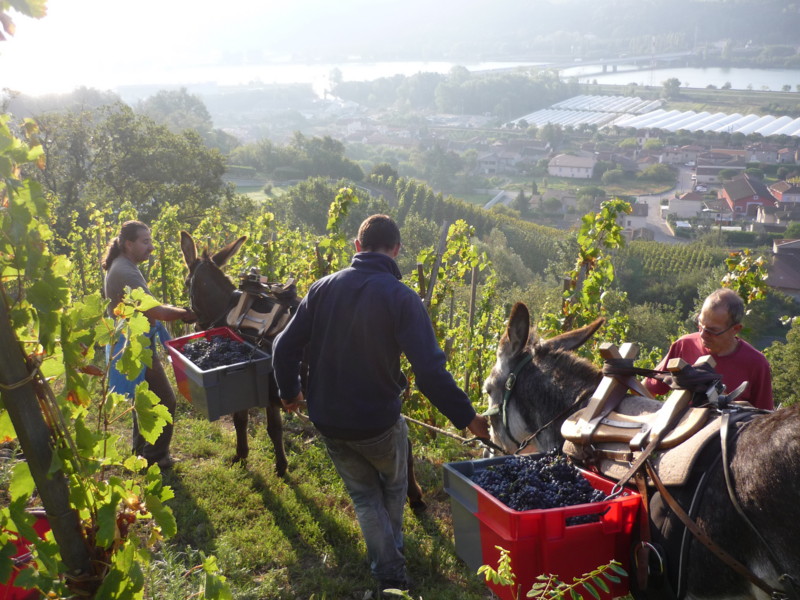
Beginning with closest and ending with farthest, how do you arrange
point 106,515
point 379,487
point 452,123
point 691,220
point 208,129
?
point 106,515 → point 379,487 → point 691,220 → point 208,129 → point 452,123

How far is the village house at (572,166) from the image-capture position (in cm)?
8394

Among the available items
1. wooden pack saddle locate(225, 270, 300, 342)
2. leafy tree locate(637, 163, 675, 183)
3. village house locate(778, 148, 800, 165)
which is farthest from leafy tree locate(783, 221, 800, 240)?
wooden pack saddle locate(225, 270, 300, 342)

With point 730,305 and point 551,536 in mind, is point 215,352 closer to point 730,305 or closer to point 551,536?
point 551,536

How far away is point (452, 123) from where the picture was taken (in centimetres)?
12662

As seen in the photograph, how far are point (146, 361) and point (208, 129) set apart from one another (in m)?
Answer: 88.6

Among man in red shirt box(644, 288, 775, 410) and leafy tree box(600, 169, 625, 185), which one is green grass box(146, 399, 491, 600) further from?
leafy tree box(600, 169, 625, 185)

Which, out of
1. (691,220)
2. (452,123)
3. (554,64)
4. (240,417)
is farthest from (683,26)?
(240,417)

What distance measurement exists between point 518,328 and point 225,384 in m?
2.13

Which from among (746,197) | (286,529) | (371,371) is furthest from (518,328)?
(746,197)

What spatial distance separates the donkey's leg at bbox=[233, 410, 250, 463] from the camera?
5211mm

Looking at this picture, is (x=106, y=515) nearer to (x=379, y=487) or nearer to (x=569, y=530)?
(x=569, y=530)

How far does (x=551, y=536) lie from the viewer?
92.2 inches

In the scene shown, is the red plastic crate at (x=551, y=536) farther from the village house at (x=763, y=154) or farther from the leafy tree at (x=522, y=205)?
the village house at (x=763, y=154)

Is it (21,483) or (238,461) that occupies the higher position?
(21,483)
